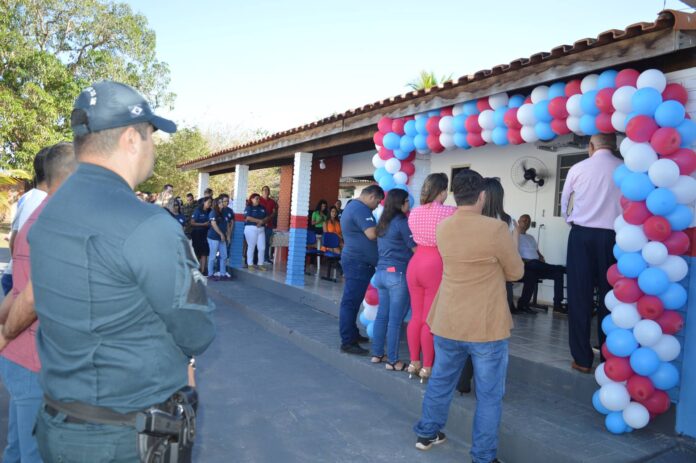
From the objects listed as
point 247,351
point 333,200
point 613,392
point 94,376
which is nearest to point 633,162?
point 613,392

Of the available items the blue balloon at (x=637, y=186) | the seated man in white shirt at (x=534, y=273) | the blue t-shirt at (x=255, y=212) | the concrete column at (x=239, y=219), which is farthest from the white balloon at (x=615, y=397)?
the concrete column at (x=239, y=219)

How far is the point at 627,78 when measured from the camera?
4.09m

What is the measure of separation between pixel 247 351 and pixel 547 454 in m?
4.06

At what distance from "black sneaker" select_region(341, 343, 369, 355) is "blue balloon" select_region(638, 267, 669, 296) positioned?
312 cm

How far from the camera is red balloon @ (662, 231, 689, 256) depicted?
379cm

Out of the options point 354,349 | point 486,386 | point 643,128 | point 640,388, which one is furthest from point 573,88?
point 354,349

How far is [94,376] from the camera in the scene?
1591mm

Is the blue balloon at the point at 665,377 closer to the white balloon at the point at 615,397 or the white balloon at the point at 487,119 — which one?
the white balloon at the point at 615,397

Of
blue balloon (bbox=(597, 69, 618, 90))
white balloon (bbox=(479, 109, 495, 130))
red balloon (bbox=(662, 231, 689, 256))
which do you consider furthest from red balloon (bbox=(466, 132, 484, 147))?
red balloon (bbox=(662, 231, 689, 256))

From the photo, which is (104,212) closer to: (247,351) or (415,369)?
(415,369)

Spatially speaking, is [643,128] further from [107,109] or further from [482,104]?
[107,109]

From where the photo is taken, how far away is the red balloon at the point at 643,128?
3.84 metres

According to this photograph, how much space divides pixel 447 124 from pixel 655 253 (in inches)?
110

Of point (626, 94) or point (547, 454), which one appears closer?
point (547, 454)
